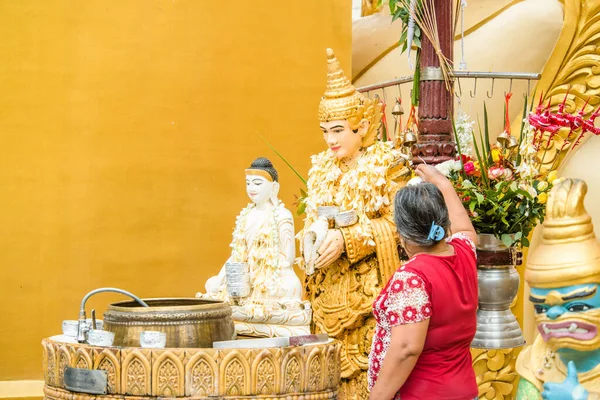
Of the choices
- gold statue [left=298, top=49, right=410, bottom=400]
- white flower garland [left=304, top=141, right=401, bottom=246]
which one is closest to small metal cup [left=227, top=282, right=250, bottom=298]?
gold statue [left=298, top=49, right=410, bottom=400]

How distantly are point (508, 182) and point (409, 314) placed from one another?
1423 millimetres

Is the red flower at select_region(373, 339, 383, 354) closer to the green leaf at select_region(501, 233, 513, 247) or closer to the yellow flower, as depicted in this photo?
the green leaf at select_region(501, 233, 513, 247)

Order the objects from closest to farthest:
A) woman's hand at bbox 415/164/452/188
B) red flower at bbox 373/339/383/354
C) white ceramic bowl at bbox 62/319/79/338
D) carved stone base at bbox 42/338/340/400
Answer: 1. red flower at bbox 373/339/383/354
2. carved stone base at bbox 42/338/340/400
3. woman's hand at bbox 415/164/452/188
4. white ceramic bowl at bbox 62/319/79/338

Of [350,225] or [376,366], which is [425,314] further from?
[350,225]

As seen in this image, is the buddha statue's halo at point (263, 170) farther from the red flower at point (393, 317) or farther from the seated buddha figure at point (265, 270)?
the red flower at point (393, 317)

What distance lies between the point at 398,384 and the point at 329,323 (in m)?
1.99

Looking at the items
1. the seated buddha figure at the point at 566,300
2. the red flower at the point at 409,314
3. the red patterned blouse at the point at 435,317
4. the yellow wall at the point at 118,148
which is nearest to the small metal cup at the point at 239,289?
the yellow wall at the point at 118,148

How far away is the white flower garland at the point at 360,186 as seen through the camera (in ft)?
18.0

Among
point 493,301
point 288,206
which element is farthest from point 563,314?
point 288,206

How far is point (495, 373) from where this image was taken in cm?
598

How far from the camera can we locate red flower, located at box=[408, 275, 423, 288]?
356 cm

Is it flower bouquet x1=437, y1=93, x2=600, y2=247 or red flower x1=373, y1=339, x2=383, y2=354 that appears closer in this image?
red flower x1=373, y1=339, x2=383, y2=354

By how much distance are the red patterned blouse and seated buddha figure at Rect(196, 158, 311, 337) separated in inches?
60.7

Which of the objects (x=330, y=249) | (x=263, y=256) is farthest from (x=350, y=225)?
(x=263, y=256)
